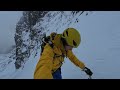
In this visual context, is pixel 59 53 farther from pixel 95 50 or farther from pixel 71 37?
pixel 95 50

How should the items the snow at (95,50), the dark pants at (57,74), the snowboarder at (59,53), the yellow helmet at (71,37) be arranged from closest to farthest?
the snowboarder at (59,53), the yellow helmet at (71,37), the dark pants at (57,74), the snow at (95,50)

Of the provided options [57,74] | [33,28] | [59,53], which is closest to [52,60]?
[59,53]

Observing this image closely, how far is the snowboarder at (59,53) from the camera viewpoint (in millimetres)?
2322

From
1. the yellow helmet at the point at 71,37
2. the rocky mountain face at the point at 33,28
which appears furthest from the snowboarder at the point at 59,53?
the rocky mountain face at the point at 33,28

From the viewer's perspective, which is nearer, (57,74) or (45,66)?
(45,66)

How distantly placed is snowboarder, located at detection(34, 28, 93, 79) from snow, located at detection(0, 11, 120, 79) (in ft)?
0.27

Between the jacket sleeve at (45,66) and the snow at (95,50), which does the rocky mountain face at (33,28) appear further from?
the jacket sleeve at (45,66)

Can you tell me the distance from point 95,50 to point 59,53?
1.61 ft

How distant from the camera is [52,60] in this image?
8.00ft

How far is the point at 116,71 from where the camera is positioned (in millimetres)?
2855
